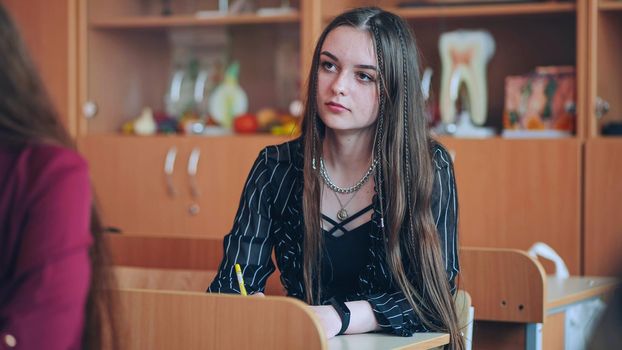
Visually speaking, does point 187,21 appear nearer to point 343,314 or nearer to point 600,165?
point 600,165

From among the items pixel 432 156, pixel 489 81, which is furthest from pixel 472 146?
pixel 432 156

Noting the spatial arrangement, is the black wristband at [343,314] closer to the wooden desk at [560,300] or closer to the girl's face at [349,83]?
the girl's face at [349,83]

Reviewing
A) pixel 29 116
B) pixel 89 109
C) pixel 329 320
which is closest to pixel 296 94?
pixel 89 109

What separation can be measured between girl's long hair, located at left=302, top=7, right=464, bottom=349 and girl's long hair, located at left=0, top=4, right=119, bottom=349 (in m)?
0.82

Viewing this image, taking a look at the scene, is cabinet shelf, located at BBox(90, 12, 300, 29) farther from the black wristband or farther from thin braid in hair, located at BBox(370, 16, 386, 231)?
the black wristband

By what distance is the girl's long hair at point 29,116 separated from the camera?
1074 mm

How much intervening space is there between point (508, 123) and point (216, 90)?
1.17 metres

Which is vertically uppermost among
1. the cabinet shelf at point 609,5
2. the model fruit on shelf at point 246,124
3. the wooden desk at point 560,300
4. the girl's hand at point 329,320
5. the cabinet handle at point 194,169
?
the cabinet shelf at point 609,5

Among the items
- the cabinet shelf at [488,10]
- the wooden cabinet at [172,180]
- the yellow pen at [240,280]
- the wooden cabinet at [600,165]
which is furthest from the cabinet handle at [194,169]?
the yellow pen at [240,280]

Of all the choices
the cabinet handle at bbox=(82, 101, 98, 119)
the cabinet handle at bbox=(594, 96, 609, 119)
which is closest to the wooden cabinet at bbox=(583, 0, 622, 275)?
the cabinet handle at bbox=(594, 96, 609, 119)

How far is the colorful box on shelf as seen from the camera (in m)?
3.39

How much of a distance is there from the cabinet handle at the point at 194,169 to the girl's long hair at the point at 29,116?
2615 millimetres

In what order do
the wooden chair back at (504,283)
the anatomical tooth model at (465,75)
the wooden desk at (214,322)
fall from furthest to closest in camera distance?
1. the anatomical tooth model at (465,75)
2. the wooden chair back at (504,283)
3. the wooden desk at (214,322)

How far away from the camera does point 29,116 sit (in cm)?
110
